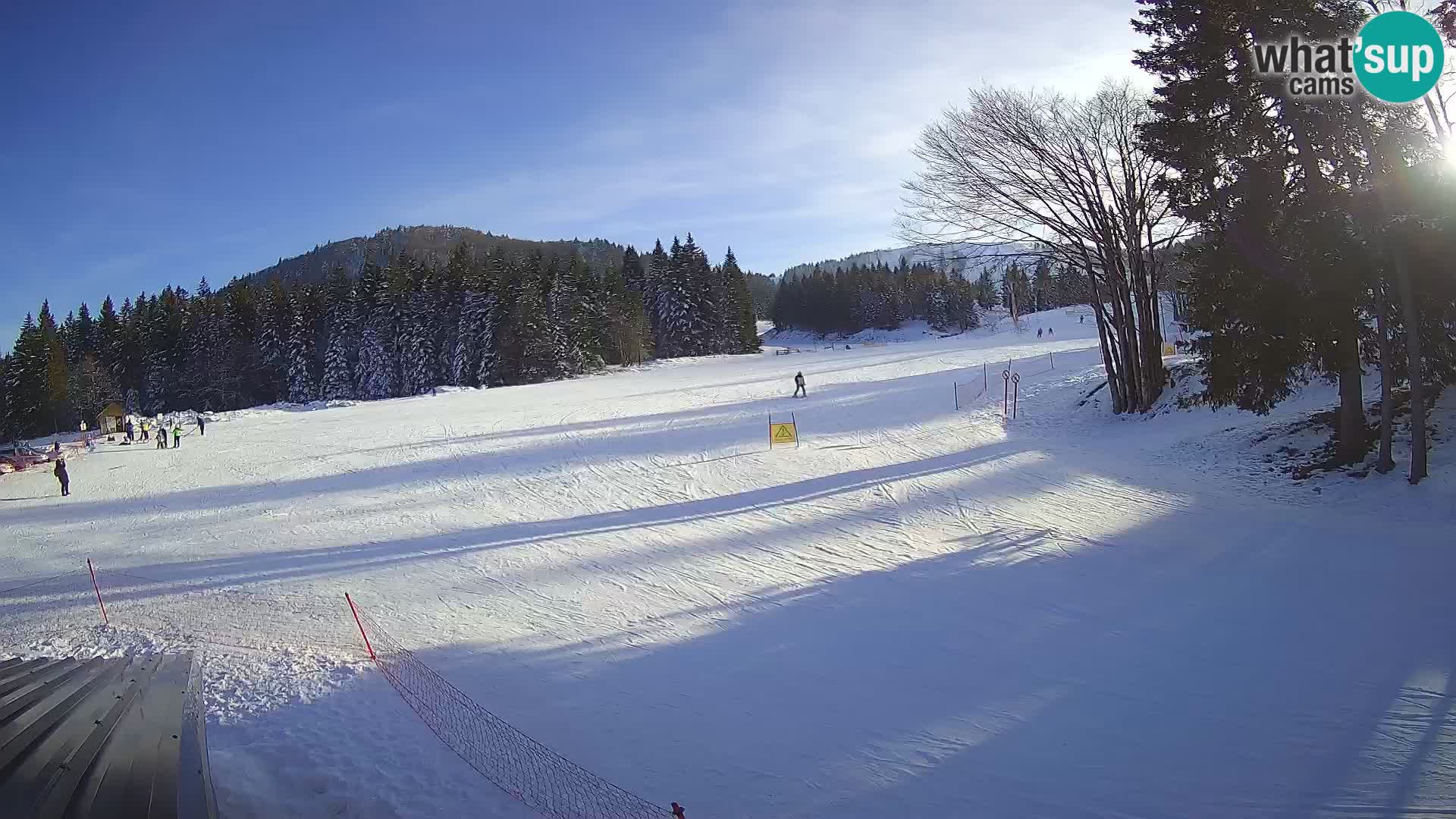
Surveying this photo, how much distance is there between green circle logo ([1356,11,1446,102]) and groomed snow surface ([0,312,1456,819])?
5.92 metres

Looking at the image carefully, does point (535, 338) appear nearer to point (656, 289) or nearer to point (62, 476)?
point (656, 289)

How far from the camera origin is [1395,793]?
5441mm

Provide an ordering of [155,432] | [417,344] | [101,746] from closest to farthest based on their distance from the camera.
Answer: [101,746], [155,432], [417,344]

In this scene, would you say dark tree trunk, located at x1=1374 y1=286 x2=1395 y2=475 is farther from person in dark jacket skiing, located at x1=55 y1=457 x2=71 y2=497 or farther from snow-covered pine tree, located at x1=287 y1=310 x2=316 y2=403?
A: snow-covered pine tree, located at x1=287 y1=310 x2=316 y2=403

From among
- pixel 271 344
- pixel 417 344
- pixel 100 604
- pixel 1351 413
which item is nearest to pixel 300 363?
pixel 271 344

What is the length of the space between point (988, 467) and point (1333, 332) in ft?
24.9

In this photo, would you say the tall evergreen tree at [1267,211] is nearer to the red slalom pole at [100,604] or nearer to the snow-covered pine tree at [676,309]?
the red slalom pole at [100,604]

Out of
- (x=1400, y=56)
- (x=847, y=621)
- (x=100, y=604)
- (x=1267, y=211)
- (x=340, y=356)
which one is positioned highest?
(x=340, y=356)

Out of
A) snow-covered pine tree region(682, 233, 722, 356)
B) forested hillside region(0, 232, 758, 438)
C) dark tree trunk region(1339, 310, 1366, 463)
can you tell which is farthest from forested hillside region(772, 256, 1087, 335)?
dark tree trunk region(1339, 310, 1366, 463)

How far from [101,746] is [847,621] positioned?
773 centimetres

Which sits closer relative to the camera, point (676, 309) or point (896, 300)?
point (676, 309)

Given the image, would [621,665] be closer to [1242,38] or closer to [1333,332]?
[1333,332]

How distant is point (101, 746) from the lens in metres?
5.25

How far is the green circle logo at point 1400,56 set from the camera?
1120 centimetres
